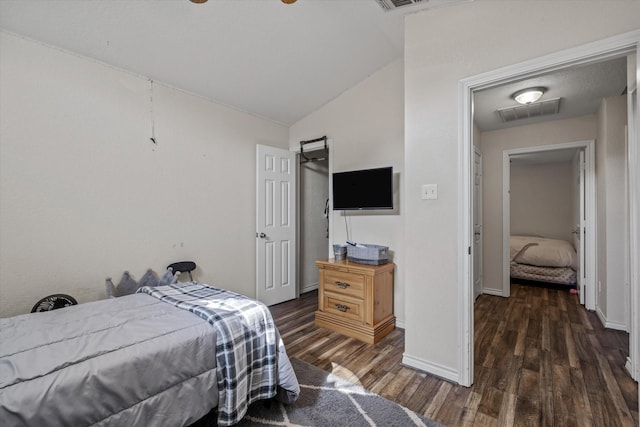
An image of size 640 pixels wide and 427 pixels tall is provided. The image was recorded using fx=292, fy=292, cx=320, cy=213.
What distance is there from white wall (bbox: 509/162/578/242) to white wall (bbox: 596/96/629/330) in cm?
355

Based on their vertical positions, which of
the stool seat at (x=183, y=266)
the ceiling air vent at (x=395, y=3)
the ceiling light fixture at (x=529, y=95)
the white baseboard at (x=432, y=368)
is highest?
the ceiling air vent at (x=395, y=3)

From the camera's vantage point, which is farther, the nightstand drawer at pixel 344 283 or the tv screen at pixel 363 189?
the tv screen at pixel 363 189

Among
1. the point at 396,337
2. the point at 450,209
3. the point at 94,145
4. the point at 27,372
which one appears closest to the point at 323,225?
the point at 396,337

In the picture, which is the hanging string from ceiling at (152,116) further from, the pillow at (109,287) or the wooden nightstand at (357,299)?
the wooden nightstand at (357,299)

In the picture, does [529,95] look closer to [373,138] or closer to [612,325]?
[373,138]

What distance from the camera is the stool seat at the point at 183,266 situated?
2.89 m

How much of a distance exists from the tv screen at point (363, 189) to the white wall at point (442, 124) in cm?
63

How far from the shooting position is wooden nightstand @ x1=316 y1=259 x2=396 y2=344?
275cm

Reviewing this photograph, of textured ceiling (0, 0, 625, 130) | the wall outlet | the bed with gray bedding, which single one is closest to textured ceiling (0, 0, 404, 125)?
textured ceiling (0, 0, 625, 130)

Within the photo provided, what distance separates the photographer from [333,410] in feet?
5.75

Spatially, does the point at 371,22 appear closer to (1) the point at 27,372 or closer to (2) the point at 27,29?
(2) the point at 27,29

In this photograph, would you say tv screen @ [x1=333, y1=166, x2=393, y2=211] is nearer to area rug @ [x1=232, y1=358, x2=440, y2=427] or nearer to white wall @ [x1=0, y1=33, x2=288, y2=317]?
white wall @ [x1=0, y1=33, x2=288, y2=317]

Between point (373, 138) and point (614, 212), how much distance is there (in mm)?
2564

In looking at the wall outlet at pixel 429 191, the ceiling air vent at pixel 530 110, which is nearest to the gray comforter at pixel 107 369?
the wall outlet at pixel 429 191
